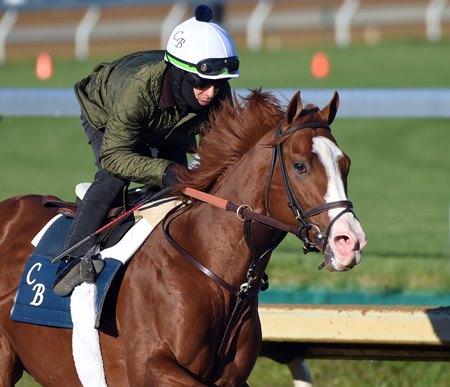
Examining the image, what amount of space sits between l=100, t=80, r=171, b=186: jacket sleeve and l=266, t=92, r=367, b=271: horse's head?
0.59 metres

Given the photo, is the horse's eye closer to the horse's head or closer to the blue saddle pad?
the horse's head

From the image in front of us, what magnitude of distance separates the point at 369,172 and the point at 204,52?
35.3 ft

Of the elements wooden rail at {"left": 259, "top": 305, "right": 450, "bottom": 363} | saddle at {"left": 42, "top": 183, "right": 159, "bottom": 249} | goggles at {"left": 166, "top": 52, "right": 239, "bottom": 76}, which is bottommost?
wooden rail at {"left": 259, "top": 305, "right": 450, "bottom": 363}

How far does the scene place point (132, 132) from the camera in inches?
184

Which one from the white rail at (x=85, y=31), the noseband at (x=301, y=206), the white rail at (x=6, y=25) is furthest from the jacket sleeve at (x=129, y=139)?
the white rail at (x=6, y=25)

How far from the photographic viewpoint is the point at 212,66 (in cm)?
461

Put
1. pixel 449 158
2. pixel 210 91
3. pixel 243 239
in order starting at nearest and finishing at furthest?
pixel 243 239, pixel 210 91, pixel 449 158

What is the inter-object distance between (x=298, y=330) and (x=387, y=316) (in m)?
0.45

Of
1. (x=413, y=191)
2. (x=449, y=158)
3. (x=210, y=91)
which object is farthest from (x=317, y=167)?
(x=449, y=158)

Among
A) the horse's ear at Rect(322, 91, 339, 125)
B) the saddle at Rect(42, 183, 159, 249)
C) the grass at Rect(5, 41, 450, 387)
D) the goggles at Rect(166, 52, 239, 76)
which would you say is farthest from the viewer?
the grass at Rect(5, 41, 450, 387)

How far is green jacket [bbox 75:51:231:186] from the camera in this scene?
4.63 metres

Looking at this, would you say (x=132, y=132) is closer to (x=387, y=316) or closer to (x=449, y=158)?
(x=387, y=316)

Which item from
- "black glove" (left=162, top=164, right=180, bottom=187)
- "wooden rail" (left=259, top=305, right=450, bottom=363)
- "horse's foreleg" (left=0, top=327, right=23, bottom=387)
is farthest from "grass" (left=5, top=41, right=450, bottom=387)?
"black glove" (left=162, top=164, right=180, bottom=187)

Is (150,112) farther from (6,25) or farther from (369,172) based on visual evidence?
(6,25)
